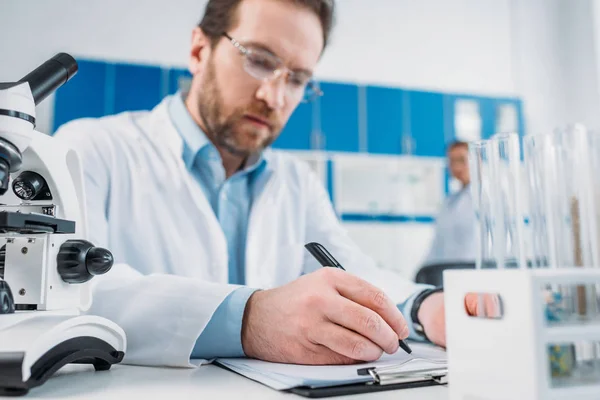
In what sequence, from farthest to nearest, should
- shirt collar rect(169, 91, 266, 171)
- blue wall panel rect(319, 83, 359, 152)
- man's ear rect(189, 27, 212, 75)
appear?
blue wall panel rect(319, 83, 359, 152) < man's ear rect(189, 27, 212, 75) < shirt collar rect(169, 91, 266, 171)

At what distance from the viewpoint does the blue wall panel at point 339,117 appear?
400cm

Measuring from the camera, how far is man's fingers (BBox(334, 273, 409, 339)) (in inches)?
26.6

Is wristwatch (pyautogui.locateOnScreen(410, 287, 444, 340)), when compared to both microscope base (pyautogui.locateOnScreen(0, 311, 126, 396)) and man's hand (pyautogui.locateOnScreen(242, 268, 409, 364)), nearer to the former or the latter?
man's hand (pyautogui.locateOnScreen(242, 268, 409, 364))

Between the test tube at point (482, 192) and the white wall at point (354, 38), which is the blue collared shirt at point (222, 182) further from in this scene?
the white wall at point (354, 38)

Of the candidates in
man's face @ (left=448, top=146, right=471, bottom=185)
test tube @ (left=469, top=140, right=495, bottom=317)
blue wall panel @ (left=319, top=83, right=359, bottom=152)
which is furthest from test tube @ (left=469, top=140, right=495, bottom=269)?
blue wall panel @ (left=319, top=83, right=359, bottom=152)

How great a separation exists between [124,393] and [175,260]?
0.65 meters

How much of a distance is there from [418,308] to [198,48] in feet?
2.95

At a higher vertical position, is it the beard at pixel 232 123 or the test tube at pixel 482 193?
the beard at pixel 232 123

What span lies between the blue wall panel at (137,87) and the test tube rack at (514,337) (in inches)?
135

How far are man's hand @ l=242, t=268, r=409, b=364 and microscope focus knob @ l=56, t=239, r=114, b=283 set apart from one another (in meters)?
0.21

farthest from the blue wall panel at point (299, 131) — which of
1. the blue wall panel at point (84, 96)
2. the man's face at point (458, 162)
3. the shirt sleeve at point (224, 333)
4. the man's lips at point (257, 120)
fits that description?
the shirt sleeve at point (224, 333)

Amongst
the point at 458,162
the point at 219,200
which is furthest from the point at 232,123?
the point at 458,162

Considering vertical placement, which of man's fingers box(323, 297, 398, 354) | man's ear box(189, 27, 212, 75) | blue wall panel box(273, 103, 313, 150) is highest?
blue wall panel box(273, 103, 313, 150)

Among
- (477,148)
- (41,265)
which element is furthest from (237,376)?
(477,148)
